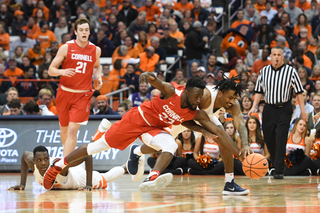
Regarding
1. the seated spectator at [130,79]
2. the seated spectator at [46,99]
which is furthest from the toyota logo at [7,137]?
the seated spectator at [130,79]

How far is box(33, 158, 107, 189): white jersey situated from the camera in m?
6.92

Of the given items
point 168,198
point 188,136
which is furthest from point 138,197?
point 188,136

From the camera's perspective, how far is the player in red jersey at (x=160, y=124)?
575 cm

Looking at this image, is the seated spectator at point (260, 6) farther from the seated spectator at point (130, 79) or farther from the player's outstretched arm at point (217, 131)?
the player's outstretched arm at point (217, 131)

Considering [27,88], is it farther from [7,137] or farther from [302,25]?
[302,25]

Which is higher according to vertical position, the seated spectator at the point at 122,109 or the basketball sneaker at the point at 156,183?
the seated spectator at the point at 122,109

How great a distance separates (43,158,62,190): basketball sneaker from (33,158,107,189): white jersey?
314 millimetres

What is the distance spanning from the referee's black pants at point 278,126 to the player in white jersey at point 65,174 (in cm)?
295

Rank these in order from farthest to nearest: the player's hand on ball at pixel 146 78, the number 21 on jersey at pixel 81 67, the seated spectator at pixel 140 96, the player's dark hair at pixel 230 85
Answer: the seated spectator at pixel 140 96, the number 21 on jersey at pixel 81 67, the player's dark hair at pixel 230 85, the player's hand on ball at pixel 146 78

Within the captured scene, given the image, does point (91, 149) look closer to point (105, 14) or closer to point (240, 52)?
point (240, 52)

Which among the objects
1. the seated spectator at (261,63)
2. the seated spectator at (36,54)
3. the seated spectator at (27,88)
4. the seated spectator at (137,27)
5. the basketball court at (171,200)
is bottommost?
the basketball court at (171,200)

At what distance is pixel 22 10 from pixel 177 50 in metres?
6.40

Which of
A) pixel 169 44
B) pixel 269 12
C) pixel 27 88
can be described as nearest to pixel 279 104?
pixel 169 44

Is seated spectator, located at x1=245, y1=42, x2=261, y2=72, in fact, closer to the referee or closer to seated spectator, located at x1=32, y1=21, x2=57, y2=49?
the referee
